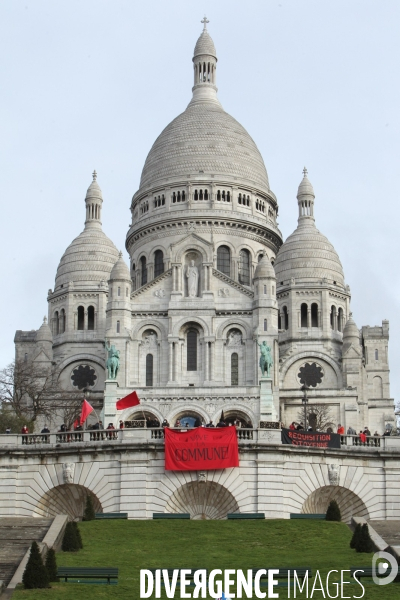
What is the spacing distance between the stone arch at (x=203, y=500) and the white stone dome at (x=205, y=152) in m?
77.2

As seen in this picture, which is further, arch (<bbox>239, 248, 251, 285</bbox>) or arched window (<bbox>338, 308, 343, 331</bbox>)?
arch (<bbox>239, 248, 251, 285</bbox>)

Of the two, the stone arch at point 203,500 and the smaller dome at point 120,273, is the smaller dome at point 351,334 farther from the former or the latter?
the stone arch at point 203,500

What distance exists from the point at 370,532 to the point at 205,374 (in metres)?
63.3

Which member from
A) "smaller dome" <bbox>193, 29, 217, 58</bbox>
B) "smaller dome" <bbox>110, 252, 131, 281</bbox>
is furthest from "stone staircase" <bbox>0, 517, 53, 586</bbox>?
"smaller dome" <bbox>193, 29, 217, 58</bbox>

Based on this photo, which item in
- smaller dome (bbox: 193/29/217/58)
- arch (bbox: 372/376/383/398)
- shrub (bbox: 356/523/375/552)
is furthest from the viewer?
smaller dome (bbox: 193/29/217/58)

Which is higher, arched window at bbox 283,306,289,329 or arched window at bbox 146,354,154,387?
arched window at bbox 283,306,289,329

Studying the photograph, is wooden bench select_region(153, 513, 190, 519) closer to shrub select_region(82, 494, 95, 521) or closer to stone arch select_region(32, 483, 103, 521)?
shrub select_region(82, 494, 95, 521)

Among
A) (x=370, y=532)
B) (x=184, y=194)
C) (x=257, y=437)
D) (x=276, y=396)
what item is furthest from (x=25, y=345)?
(x=370, y=532)

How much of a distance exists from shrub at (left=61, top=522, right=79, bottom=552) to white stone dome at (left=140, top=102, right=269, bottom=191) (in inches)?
3407

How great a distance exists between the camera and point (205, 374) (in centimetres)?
10962

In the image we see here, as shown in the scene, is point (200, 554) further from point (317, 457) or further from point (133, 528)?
point (317, 457)


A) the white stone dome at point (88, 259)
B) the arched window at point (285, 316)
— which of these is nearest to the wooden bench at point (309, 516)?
the arched window at point (285, 316)

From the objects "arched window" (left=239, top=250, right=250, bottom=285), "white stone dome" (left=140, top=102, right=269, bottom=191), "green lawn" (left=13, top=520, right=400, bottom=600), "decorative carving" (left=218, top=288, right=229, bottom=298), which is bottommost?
"green lawn" (left=13, top=520, right=400, bottom=600)

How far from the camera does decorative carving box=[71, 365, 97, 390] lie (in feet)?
399
